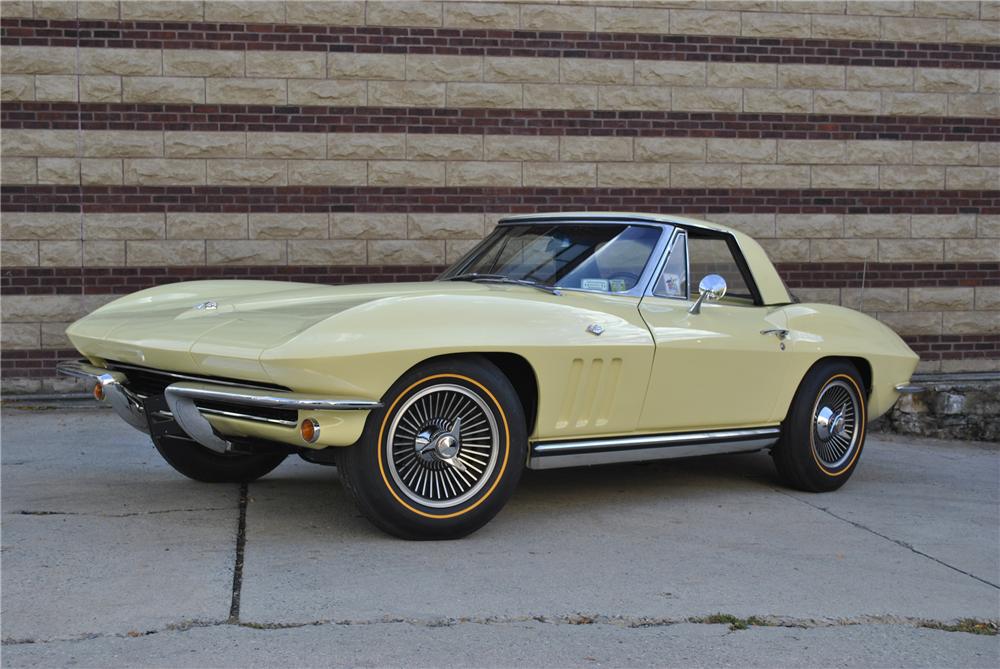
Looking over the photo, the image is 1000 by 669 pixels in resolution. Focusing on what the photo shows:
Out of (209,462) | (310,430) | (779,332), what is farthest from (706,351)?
(209,462)

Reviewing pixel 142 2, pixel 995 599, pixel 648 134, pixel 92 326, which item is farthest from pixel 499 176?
pixel 995 599

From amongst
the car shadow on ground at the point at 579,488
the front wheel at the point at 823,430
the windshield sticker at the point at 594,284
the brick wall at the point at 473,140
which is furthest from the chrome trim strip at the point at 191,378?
the brick wall at the point at 473,140

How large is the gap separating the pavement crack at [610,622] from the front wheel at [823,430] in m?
2.03

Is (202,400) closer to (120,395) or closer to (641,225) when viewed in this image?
(120,395)

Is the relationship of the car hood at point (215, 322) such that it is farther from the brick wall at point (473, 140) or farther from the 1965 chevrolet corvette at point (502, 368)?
the brick wall at point (473, 140)

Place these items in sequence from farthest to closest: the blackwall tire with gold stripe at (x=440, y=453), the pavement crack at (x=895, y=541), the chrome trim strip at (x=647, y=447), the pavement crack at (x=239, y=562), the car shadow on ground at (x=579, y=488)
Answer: the car shadow on ground at (x=579, y=488)
the chrome trim strip at (x=647, y=447)
the pavement crack at (x=895, y=541)
the blackwall tire with gold stripe at (x=440, y=453)
the pavement crack at (x=239, y=562)

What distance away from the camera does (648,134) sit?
31.0ft

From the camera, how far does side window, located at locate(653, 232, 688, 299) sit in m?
5.54

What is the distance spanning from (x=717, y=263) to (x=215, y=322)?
2.83m

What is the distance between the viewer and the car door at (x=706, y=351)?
534 centimetres

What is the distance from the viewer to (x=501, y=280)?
18.3 ft

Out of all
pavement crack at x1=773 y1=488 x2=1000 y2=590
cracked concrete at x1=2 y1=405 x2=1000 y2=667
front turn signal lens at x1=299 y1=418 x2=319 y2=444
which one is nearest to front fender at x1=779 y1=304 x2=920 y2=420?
pavement crack at x1=773 y1=488 x2=1000 y2=590

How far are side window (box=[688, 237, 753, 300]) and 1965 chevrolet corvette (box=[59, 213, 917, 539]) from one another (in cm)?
1

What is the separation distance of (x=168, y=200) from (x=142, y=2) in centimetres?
159
